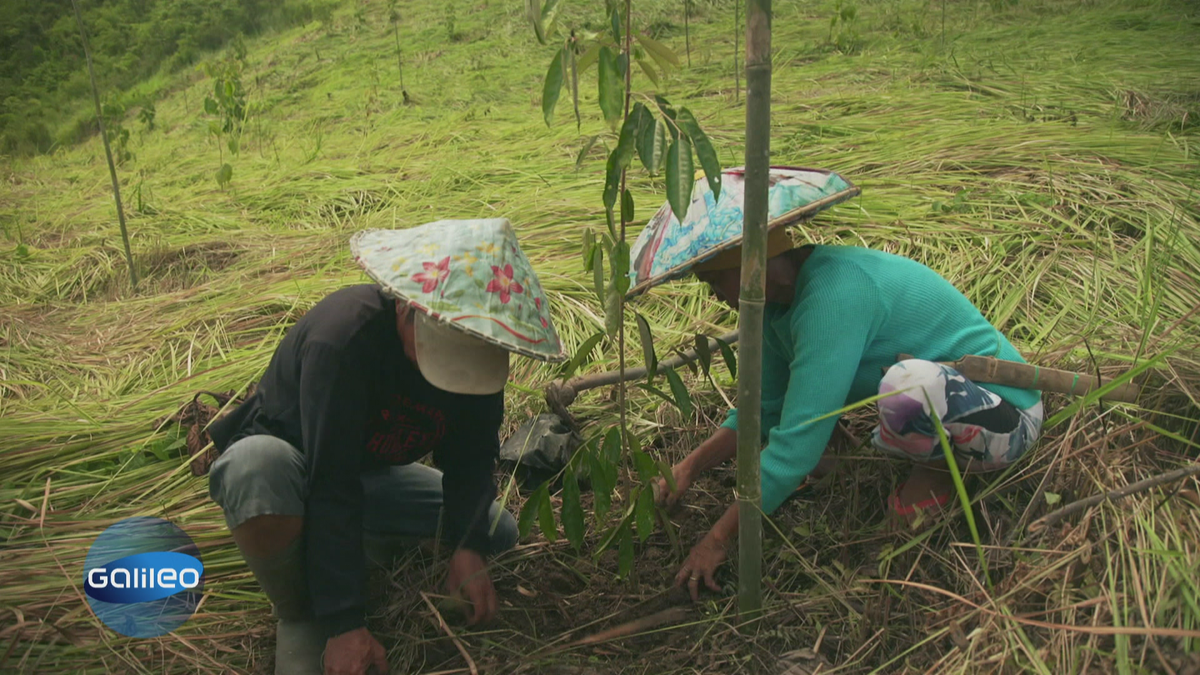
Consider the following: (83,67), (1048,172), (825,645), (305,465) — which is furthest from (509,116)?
(83,67)

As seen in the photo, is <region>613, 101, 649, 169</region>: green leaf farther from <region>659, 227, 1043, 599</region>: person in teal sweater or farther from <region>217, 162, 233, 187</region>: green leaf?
<region>217, 162, 233, 187</region>: green leaf

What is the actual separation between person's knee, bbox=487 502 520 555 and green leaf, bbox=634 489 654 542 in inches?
17.8

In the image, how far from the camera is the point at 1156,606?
108cm

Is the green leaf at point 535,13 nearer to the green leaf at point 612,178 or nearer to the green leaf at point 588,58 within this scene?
the green leaf at point 588,58

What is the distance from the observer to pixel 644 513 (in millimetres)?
1314

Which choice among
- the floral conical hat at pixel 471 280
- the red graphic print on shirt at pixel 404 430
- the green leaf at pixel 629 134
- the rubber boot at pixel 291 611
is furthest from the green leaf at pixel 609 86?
the rubber boot at pixel 291 611

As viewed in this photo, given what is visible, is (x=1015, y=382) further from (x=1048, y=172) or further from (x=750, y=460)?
(x=1048, y=172)

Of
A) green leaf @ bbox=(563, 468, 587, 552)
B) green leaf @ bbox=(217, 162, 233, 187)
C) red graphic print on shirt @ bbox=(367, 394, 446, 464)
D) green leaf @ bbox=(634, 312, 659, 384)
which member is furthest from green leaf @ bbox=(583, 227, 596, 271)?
green leaf @ bbox=(217, 162, 233, 187)

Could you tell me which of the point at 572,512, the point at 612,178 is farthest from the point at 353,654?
the point at 612,178

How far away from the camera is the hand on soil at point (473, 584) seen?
1549mm

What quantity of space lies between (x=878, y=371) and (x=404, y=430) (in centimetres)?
90

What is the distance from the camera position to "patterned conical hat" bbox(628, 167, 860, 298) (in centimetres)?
134

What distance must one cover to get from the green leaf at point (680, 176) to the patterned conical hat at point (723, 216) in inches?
8.5

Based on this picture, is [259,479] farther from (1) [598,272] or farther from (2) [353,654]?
(1) [598,272]
